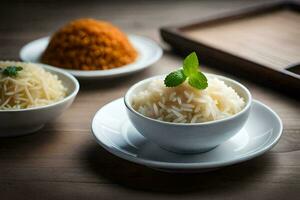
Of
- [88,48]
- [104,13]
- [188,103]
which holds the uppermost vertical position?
[188,103]

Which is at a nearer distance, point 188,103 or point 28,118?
point 188,103

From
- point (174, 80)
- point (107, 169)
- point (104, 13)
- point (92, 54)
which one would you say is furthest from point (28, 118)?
point (104, 13)

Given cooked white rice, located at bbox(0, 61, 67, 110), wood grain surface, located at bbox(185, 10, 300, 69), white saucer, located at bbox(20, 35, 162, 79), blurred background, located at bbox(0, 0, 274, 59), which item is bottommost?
blurred background, located at bbox(0, 0, 274, 59)

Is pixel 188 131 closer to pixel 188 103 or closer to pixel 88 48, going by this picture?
pixel 188 103

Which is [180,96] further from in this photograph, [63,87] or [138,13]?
[138,13]

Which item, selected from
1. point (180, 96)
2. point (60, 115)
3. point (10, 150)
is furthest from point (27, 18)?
point (180, 96)

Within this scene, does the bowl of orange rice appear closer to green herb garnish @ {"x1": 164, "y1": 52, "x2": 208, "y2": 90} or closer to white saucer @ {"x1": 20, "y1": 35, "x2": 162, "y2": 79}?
white saucer @ {"x1": 20, "y1": 35, "x2": 162, "y2": 79}

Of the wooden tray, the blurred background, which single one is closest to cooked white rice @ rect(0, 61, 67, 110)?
the wooden tray
